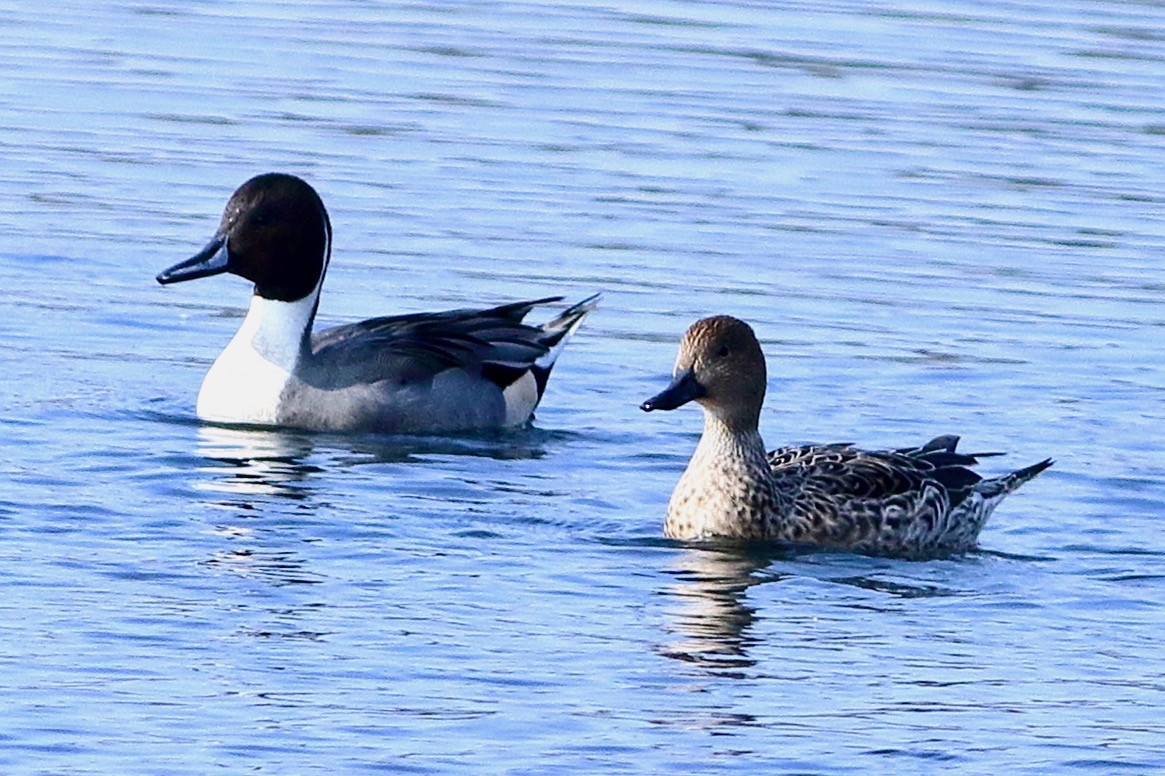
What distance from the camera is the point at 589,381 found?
1553 cm

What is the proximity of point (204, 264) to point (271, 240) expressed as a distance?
0.38 metres

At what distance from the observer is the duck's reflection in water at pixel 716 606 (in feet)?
33.3

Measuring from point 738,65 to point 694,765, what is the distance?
52.0 feet

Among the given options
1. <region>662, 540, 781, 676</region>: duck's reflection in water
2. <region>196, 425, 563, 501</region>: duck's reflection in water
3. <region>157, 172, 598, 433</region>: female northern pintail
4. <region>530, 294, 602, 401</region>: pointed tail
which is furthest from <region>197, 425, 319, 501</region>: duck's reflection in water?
<region>662, 540, 781, 676</region>: duck's reflection in water

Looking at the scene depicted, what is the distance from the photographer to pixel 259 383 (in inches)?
561

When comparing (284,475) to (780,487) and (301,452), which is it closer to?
(301,452)

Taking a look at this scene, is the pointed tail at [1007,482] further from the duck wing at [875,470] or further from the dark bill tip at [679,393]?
the dark bill tip at [679,393]

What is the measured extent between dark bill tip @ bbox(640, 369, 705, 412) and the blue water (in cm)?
56

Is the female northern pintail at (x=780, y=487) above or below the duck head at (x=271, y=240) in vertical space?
below

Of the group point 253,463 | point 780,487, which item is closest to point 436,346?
point 253,463

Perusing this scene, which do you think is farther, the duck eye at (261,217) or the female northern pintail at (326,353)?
the duck eye at (261,217)

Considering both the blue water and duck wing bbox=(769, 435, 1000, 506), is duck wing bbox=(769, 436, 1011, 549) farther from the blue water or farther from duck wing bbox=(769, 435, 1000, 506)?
the blue water

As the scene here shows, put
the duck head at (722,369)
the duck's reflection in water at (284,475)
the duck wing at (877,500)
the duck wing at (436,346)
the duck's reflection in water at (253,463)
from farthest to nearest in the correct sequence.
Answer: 1. the duck wing at (436,346)
2. the duck's reflection in water at (253,463)
3. the duck head at (722,369)
4. the duck wing at (877,500)
5. the duck's reflection in water at (284,475)

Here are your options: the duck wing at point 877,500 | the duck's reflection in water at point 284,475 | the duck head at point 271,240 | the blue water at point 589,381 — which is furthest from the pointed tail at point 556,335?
the duck wing at point 877,500
